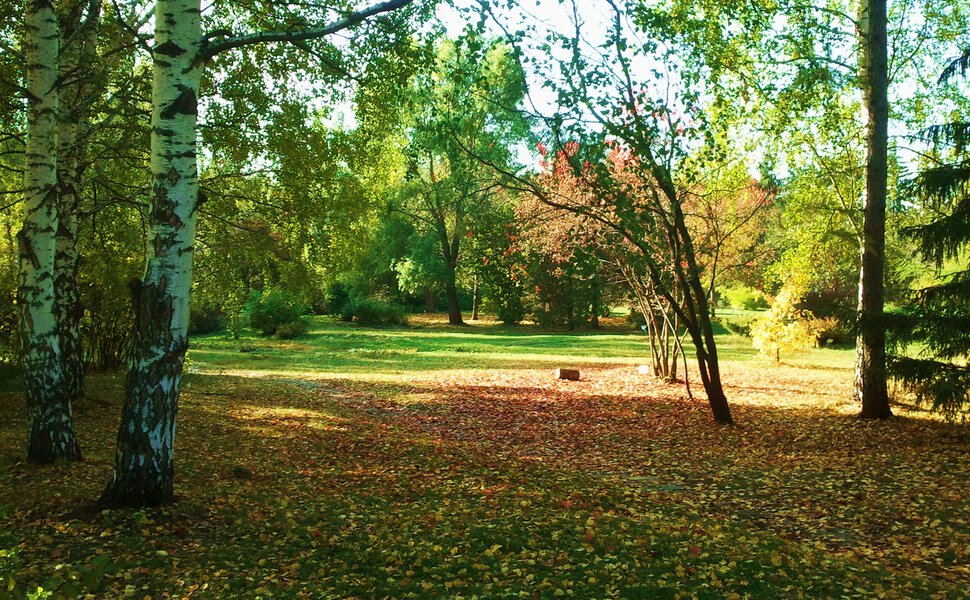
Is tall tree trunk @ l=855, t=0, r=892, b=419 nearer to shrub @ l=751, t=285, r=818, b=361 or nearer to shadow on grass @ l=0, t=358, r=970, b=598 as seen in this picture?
shadow on grass @ l=0, t=358, r=970, b=598

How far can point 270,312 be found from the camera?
26203mm

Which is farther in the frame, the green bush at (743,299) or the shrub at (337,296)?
the green bush at (743,299)

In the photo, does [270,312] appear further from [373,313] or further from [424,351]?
[373,313]

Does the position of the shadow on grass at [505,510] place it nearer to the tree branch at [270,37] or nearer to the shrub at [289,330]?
the tree branch at [270,37]

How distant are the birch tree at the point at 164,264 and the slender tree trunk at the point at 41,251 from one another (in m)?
1.71

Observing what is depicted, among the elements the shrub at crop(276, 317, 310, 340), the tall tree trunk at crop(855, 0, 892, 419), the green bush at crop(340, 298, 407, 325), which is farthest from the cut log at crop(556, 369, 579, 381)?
the green bush at crop(340, 298, 407, 325)

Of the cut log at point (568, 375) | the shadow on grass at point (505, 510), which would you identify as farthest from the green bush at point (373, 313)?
the shadow on grass at point (505, 510)

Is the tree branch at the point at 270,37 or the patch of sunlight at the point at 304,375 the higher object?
the tree branch at the point at 270,37

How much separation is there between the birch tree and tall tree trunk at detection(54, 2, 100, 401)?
319 cm

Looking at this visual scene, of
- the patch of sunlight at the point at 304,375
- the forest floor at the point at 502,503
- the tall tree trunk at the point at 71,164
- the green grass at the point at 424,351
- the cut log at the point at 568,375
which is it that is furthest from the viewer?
the green grass at the point at 424,351

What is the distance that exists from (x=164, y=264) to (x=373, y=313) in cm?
2833

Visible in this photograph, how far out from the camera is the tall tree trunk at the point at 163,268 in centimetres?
493

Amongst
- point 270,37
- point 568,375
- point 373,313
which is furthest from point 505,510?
point 373,313

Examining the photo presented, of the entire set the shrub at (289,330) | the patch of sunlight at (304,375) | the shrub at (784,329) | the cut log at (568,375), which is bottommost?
the patch of sunlight at (304,375)
